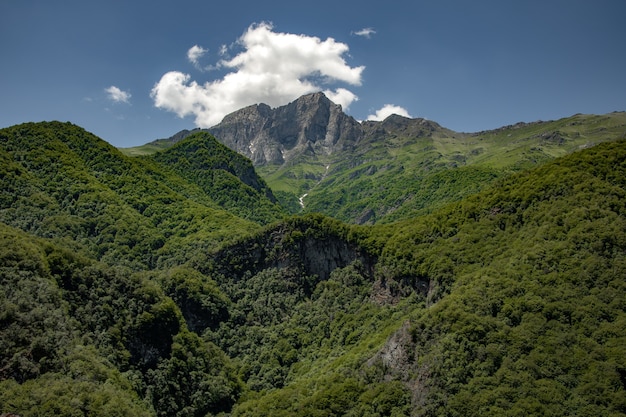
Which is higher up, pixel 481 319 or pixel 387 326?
pixel 481 319

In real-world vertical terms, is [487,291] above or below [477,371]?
above

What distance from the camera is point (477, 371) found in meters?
112

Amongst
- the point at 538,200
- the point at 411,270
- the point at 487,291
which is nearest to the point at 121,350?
the point at 411,270

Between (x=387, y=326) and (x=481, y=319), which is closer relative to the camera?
(x=481, y=319)

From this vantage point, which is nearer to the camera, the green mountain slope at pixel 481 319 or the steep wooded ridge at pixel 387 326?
the green mountain slope at pixel 481 319

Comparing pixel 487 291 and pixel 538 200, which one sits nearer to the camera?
pixel 487 291

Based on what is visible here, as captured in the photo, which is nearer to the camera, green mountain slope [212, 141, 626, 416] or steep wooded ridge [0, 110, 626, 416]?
green mountain slope [212, 141, 626, 416]

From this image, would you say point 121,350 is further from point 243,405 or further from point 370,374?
point 370,374

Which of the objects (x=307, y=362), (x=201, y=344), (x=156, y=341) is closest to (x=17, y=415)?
(x=156, y=341)

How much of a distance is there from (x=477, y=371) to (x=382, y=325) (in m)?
50.6

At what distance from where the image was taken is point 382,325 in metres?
161

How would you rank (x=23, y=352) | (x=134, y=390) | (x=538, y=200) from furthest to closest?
(x=538, y=200)
(x=134, y=390)
(x=23, y=352)

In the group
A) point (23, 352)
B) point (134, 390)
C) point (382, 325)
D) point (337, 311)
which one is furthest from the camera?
point (337, 311)

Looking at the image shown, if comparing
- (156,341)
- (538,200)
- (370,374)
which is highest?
(538,200)
